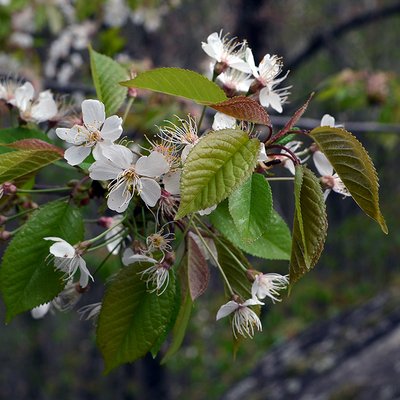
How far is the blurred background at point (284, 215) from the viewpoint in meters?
3.25

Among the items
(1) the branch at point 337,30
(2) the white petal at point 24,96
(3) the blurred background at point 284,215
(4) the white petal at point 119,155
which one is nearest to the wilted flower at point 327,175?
(4) the white petal at point 119,155

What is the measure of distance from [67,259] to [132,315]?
0.13 meters

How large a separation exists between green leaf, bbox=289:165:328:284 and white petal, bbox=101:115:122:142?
0.80 ft

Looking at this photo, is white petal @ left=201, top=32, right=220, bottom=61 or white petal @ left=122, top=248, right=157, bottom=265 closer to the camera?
white petal @ left=122, top=248, right=157, bottom=265

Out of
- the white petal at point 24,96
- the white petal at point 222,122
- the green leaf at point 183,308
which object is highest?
the white petal at point 222,122

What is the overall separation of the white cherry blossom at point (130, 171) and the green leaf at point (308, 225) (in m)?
0.18

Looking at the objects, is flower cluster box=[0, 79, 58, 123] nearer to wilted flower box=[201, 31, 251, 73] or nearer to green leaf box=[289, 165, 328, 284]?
wilted flower box=[201, 31, 251, 73]

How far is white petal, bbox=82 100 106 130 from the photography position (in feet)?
2.76

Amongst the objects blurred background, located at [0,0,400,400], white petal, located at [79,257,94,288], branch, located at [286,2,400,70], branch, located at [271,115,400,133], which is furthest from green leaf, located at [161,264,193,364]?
branch, located at [286,2,400,70]

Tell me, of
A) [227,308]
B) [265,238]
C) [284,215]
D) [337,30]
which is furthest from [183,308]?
[284,215]

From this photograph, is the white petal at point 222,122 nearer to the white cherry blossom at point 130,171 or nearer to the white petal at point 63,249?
the white cherry blossom at point 130,171

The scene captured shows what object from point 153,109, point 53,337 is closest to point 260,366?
point 153,109

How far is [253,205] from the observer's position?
0.82m

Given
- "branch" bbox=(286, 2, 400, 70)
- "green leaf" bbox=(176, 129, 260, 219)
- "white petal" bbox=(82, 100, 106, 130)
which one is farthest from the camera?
"branch" bbox=(286, 2, 400, 70)
